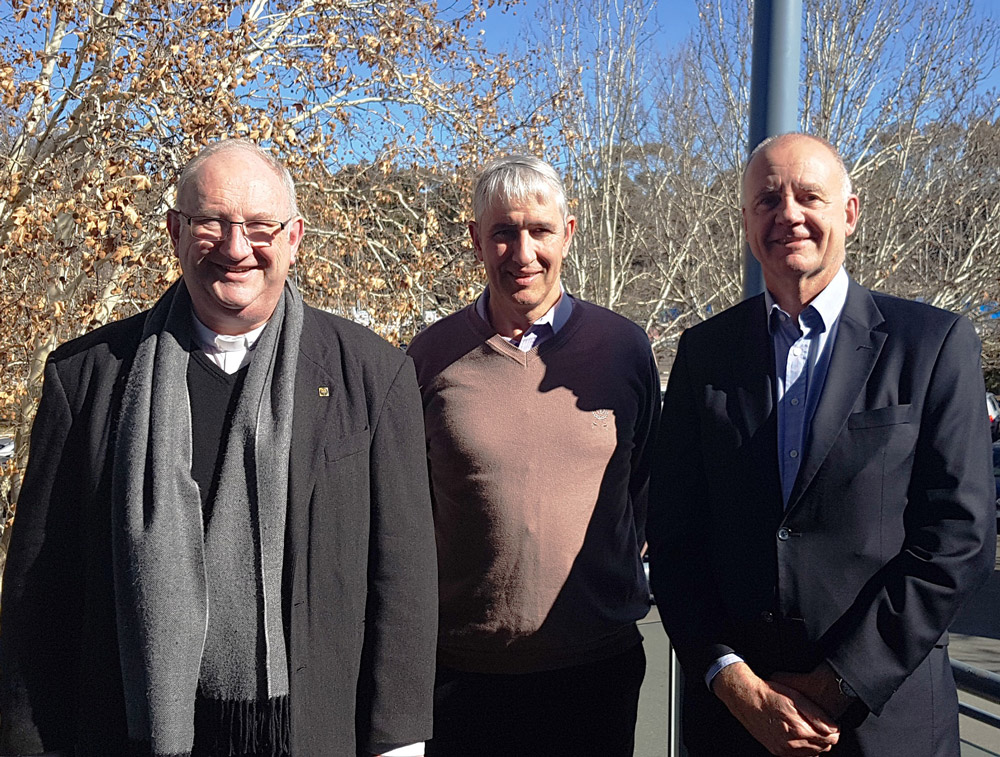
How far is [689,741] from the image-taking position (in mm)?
2350

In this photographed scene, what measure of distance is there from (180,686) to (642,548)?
1.46 m

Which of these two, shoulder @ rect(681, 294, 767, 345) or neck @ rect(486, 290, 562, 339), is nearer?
shoulder @ rect(681, 294, 767, 345)

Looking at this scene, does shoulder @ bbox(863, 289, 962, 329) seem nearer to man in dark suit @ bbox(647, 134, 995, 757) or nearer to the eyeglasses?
man in dark suit @ bbox(647, 134, 995, 757)

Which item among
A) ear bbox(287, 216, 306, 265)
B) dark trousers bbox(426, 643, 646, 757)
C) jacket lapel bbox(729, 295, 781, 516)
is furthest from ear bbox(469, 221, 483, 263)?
dark trousers bbox(426, 643, 646, 757)

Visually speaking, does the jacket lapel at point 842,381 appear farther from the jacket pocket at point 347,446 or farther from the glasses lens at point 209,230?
the glasses lens at point 209,230

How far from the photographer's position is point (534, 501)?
252 cm

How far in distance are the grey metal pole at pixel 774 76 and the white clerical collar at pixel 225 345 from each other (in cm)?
168

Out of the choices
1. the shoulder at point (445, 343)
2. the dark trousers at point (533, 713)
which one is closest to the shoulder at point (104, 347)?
the shoulder at point (445, 343)

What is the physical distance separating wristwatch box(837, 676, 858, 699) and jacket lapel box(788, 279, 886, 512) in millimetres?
380

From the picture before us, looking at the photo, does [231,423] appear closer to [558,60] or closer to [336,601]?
[336,601]

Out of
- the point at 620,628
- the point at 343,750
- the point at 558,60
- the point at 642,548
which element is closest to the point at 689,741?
the point at 620,628

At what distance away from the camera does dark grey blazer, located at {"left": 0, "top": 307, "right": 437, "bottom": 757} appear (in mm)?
2039

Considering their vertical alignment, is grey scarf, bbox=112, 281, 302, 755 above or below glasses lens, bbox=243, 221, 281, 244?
below

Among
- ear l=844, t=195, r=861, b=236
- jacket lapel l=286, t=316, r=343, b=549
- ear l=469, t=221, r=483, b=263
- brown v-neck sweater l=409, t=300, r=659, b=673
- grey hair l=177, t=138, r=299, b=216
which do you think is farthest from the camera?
ear l=469, t=221, r=483, b=263
